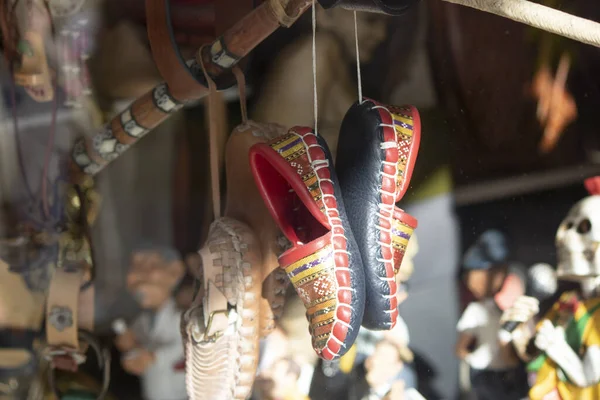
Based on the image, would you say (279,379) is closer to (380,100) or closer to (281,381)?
(281,381)

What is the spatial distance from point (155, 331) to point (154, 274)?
0.34ft

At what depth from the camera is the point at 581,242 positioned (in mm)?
1097

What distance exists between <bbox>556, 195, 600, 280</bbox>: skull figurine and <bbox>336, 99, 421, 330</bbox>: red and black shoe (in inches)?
11.5

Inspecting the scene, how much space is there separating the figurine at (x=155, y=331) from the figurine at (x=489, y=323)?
0.51m

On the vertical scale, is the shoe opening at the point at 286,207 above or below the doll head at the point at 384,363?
above

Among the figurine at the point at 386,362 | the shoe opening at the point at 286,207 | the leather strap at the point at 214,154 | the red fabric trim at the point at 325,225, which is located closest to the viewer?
the red fabric trim at the point at 325,225

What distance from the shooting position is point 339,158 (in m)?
1.02

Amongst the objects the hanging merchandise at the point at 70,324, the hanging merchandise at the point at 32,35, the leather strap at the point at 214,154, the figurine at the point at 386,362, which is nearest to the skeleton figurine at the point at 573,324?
the figurine at the point at 386,362

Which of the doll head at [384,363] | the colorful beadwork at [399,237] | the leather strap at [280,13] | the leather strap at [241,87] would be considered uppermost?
the leather strap at [280,13]

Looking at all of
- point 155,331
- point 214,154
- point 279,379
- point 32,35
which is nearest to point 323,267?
point 214,154

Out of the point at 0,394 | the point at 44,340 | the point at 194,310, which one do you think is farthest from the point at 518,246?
the point at 0,394

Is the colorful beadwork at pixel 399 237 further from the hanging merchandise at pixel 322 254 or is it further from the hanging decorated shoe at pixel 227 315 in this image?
the hanging decorated shoe at pixel 227 315

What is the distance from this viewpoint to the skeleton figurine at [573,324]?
1084 millimetres

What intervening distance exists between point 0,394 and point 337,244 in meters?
0.86
